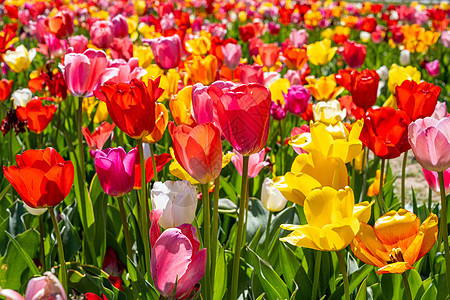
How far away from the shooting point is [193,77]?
99.1 inches

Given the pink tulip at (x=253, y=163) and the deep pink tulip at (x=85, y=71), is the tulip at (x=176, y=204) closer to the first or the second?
the pink tulip at (x=253, y=163)

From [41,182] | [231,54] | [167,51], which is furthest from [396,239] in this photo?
[231,54]

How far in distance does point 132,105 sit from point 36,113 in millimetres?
1149

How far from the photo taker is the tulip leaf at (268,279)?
1406 millimetres

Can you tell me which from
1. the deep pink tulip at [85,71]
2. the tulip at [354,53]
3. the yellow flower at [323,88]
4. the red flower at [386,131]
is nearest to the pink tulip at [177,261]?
the red flower at [386,131]

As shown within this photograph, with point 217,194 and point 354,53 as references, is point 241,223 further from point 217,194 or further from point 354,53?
point 354,53

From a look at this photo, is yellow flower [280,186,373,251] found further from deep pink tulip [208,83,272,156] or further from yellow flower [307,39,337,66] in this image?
yellow flower [307,39,337,66]

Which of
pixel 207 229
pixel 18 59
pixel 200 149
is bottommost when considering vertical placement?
pixel 18 59

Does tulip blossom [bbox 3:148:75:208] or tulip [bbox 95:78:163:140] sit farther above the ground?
tulip [bbox 95:78:163:140]

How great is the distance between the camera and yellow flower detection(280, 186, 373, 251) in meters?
0.98

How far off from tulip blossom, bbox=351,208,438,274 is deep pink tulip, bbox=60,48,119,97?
973 millimetres

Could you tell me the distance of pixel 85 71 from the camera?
5.63ft

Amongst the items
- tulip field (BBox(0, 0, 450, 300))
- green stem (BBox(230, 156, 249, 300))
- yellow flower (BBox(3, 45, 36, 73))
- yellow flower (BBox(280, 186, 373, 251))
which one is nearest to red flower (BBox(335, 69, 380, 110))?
tulip field (BBox(0, 0, 450, 300))

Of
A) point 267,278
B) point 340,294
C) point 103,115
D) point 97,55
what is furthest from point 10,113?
point 340,294
